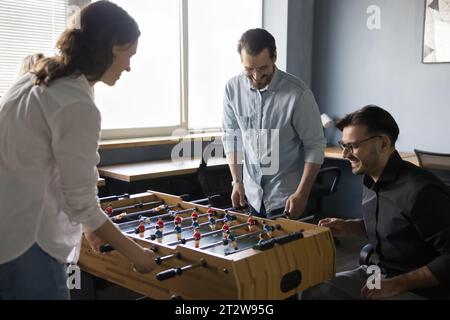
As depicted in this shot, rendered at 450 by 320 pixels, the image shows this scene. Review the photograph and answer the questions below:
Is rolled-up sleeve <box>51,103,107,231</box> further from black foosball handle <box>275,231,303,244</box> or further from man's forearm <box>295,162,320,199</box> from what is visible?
man's forearm <box>295,162,320,199</box>

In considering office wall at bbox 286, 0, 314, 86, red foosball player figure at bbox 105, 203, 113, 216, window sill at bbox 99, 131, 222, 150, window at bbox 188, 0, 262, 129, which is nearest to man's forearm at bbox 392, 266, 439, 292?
red foosball player figure at bbox 105, 203, 113, 216

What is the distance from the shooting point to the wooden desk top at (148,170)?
3346mm

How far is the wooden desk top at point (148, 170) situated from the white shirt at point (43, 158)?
6.34ft

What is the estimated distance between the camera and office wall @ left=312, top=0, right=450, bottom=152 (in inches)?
173

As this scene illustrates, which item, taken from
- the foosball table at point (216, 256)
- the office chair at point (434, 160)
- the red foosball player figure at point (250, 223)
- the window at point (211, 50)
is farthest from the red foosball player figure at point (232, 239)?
the window at point (211, 50)

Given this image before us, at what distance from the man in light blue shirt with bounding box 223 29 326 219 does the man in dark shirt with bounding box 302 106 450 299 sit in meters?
0.51

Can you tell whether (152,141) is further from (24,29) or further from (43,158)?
(43,158)

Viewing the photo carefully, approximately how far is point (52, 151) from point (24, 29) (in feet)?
8.13

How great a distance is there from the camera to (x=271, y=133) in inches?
103

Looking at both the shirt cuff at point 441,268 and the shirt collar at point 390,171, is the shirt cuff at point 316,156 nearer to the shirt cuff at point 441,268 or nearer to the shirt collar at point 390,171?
the shirt collar at point 390,171

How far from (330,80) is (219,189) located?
2.27 m

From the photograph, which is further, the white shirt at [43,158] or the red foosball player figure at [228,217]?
the red foosball player figure at [228,217]

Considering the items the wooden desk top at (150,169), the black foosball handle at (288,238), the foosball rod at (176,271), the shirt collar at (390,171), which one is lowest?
the wooden desk top at (150,169)

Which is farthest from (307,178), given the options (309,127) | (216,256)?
(216,256)
